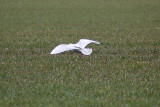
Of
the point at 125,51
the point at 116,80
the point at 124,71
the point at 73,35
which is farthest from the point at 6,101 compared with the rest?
the point at 73,35

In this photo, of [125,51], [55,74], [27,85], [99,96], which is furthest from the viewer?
[125,51]

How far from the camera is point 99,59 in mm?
9727

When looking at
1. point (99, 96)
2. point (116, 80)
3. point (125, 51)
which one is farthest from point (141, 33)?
point (99, 96)

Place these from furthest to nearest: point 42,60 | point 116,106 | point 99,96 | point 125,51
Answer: point 125,51, point 42,60, point 99,96, point 116,106

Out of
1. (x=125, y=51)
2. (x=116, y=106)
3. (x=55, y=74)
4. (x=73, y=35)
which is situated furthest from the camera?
(x=73, y=35)

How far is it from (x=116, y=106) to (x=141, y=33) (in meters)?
9.82

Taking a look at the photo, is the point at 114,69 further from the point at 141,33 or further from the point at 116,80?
the point at 141,33

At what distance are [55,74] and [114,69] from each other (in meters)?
1.27

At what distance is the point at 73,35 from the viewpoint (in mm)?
15078

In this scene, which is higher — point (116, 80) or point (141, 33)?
point (116, 80)

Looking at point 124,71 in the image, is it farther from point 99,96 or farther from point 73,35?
point 73,35

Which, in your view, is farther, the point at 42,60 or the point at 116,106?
the point at 42,60

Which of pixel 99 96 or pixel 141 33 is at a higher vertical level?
pixel 99 96

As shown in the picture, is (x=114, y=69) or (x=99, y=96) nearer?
(x=99, y=96)
